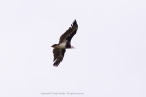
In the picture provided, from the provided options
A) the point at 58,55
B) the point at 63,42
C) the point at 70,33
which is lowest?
the point at 58,55

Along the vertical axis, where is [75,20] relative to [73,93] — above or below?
above

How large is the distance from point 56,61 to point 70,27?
14.0 ft

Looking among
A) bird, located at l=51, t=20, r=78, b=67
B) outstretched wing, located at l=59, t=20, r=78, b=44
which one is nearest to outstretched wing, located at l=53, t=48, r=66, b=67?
bird, located at l=51, t=20, r=78, b=67

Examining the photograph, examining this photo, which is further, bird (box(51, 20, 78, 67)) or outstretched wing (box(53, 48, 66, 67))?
outstretched wing (box(53, 48, 66, 67))

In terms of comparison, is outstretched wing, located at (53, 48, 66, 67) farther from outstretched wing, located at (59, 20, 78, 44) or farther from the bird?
outstretched wing, located at (59, 20, 78, 44)

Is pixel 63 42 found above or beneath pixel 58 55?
above

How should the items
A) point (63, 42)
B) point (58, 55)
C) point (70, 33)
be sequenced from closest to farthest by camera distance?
point (70, 33) → point (63, 42) → point (58, 55)

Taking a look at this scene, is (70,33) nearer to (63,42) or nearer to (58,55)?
(63,42)

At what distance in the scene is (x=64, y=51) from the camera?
136m

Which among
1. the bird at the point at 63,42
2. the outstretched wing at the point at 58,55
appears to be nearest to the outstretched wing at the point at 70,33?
the bird at the point at 63,42

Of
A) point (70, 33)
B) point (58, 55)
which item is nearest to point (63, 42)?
point (70, 33)

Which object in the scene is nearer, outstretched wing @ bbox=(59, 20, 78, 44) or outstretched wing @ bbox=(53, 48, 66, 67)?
outstretched wing @ bbox=(59, 20, 78, 44)

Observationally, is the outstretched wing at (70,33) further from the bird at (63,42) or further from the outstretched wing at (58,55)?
the outstretched wing at (58,55)

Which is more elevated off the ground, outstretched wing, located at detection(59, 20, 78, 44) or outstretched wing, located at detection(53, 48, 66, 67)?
outstretched wing, located at detection(59, 20, 78, 44)
